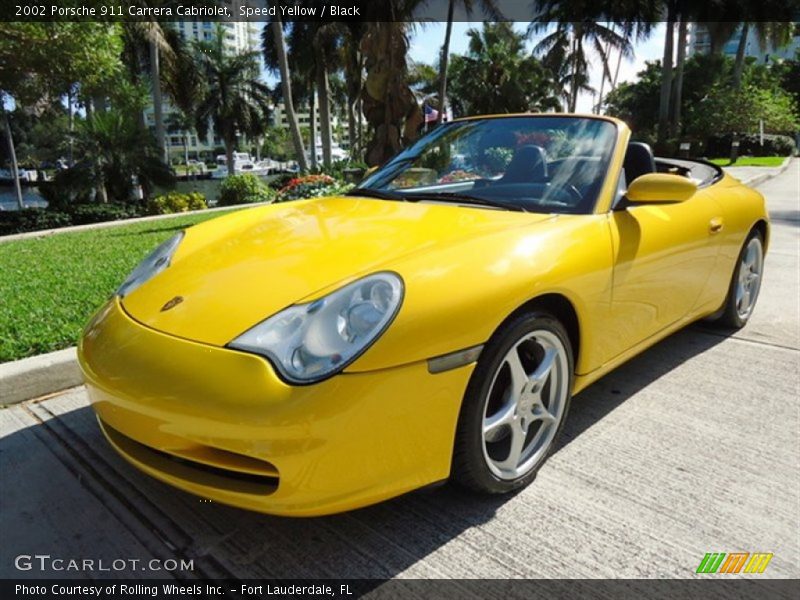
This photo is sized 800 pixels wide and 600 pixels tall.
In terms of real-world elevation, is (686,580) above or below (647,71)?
below

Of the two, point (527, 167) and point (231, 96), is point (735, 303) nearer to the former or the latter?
point (527, 167)

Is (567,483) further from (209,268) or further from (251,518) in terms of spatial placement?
(209,268)

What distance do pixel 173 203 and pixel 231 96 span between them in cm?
2959

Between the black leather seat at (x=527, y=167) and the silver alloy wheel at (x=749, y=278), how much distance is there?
176cm

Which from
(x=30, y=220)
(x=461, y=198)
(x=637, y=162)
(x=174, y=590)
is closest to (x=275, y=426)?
(x=174, y=590)

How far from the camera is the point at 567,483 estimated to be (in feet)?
7.34

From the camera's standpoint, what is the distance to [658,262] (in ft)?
8.77

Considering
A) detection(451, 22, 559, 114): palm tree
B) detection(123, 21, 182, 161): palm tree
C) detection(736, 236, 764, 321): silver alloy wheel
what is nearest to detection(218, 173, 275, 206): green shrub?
detection(123, 21, 182, 161): palm tree

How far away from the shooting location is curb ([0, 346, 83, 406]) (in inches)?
113

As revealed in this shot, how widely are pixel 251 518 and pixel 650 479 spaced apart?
148 centimetres

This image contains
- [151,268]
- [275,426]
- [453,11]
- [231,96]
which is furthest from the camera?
[231,96]

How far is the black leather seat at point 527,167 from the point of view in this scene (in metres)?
2.71

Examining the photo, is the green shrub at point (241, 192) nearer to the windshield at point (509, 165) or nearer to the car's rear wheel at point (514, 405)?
the windshield at point (509, 165)

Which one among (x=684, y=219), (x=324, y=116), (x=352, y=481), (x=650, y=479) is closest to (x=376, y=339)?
(x=352, y=481)
